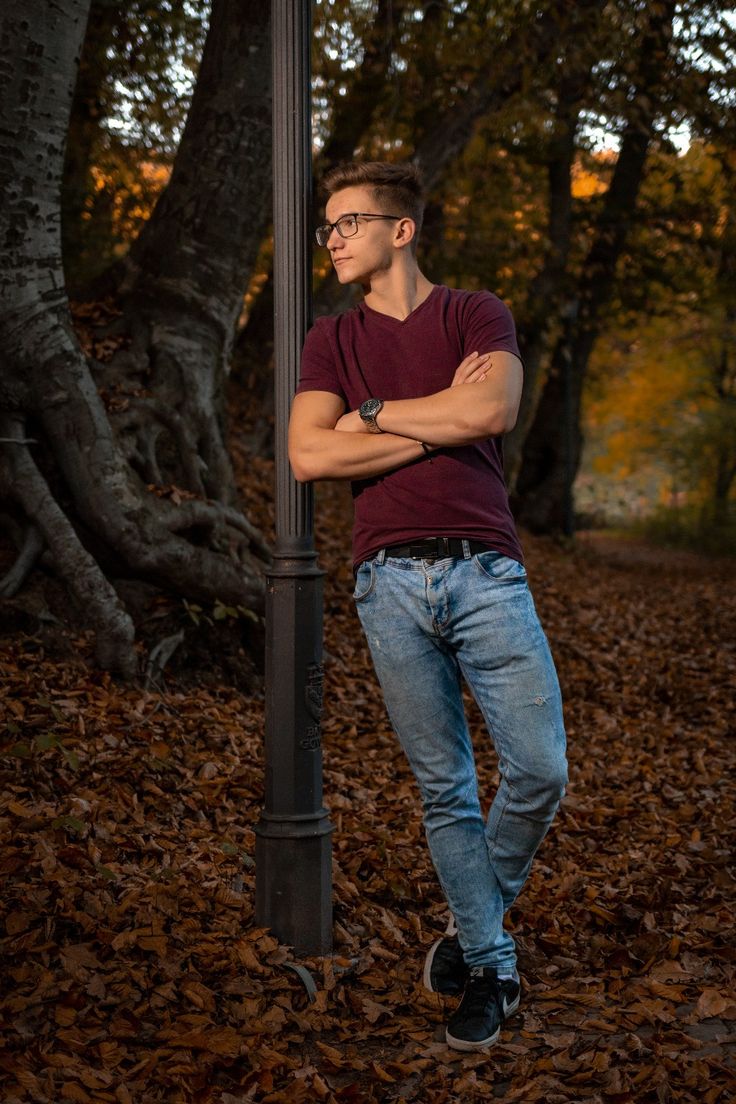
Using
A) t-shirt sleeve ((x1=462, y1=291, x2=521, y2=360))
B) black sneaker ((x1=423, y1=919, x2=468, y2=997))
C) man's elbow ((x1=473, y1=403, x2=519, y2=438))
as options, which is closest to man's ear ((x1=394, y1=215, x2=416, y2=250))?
t-shirt sleeve ((x1=462, y1=291, x2=521, y2=360))

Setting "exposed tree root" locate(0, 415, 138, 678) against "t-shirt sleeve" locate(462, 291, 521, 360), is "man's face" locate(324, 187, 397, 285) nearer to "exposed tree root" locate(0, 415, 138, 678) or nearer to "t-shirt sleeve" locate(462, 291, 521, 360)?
"t-shirt sleeve" locate(462, 291, 521, 360)

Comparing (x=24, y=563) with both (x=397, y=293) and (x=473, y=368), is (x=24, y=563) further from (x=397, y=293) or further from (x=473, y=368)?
(x=473, y=368)

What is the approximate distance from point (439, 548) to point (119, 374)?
4.76 m

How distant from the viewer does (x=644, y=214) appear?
16.6 m

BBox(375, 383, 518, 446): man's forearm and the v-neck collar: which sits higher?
the v-neck collar

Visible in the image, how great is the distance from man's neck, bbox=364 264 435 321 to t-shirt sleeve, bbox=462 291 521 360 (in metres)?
0.20

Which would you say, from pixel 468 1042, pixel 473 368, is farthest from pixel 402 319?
pixel 468 1042

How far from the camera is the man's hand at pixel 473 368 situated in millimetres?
3412

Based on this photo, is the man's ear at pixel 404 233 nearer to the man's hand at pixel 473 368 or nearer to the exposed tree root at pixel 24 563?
the man's hand at pixel 473 368

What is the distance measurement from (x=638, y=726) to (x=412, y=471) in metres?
5.26

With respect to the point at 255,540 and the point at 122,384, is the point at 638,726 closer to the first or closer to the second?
the point at 255,540

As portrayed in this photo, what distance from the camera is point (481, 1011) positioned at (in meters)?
3.61

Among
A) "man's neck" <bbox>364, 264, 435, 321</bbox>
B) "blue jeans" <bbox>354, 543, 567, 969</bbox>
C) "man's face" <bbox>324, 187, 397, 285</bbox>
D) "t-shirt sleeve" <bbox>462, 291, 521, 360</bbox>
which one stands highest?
"man's face" <bbox>324, 187, 397, 285</bbox>

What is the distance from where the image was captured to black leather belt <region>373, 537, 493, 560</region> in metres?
3.40
